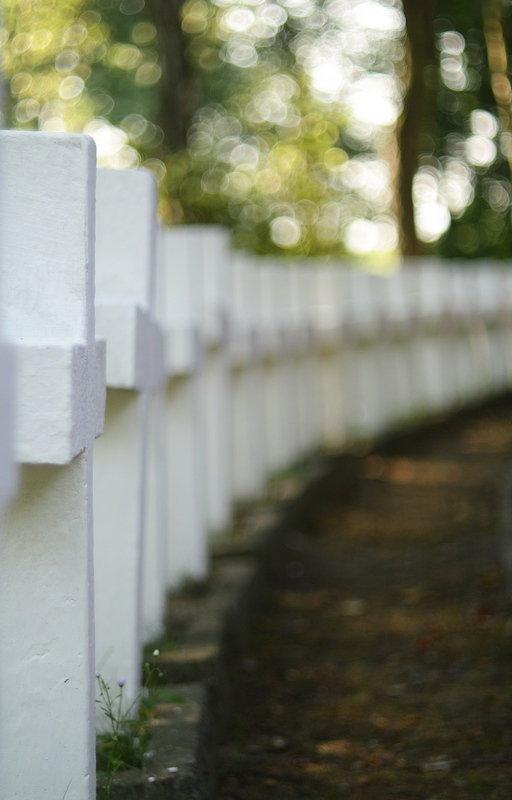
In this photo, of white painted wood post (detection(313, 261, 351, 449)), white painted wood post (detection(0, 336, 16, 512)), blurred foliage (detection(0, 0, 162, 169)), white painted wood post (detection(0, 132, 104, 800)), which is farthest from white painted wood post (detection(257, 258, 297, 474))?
white painted wood post (detection(0, 336, 16, 512))

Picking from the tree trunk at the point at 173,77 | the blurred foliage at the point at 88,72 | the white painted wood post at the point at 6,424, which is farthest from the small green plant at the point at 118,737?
the tree trunk at the point at 173,77

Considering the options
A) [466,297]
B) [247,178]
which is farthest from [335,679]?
[247,178]

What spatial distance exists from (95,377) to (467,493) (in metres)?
4.51

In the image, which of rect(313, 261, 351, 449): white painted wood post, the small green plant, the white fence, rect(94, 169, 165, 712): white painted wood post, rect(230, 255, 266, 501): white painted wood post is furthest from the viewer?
rect(313, 261, 351, 449): white painted wood post

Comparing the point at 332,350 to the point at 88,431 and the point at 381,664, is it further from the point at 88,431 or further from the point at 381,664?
the point at 88,431

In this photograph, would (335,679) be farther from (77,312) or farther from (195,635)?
(77,312)

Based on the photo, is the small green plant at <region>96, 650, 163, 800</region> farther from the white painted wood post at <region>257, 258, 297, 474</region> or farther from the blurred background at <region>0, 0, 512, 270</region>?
the blurred background at <region>0, 0, 512, 270</region>

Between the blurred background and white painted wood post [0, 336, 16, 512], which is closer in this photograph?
white painted wood post [0, 336, 16, 512]

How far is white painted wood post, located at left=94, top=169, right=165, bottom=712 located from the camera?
88.6 inches

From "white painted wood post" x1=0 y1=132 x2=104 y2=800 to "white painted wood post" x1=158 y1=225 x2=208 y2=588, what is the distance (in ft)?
5.26

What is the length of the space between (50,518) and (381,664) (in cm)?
204

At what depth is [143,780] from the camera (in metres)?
2.02

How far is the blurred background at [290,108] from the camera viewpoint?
29.5ft

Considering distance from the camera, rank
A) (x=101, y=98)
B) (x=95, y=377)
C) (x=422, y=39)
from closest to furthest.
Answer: (x=95, y=377) → (x=422, y=39) → (x=101, y=98)
